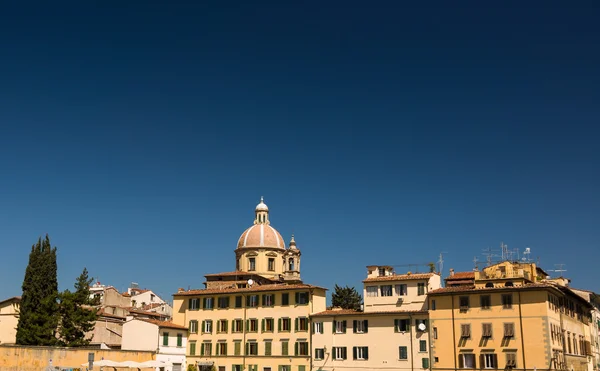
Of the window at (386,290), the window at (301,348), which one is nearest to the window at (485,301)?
the window at (386,290)

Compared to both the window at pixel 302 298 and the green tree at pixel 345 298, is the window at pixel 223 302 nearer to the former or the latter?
the window at pixel 302 298

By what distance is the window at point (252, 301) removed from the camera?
237 feet

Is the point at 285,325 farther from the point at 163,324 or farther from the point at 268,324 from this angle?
the point at 163,324

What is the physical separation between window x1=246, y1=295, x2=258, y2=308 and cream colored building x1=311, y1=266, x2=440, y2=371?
745 cm

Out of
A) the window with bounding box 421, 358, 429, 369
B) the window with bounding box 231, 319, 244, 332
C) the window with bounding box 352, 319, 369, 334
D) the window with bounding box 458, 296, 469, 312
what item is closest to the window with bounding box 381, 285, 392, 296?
the window with bounding box 352, 319, 369, 334

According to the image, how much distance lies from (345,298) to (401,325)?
152ft

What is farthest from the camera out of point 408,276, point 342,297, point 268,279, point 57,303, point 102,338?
point 342,297

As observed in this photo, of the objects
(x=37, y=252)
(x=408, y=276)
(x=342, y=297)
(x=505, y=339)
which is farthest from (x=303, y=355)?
(x=342, y=297)

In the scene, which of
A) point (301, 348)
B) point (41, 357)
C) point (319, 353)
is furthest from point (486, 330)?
point (41, 357)

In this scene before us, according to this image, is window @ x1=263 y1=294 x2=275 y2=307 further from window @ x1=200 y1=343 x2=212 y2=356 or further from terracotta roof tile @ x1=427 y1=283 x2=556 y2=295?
terracotta roof tile @ x1=427 y1=283 x2=556 y2=295

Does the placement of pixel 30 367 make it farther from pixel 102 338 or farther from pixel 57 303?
pixel 102 338

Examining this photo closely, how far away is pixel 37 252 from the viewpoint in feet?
240

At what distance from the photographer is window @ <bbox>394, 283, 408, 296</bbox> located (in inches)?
2574

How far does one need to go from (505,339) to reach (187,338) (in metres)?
34.5
